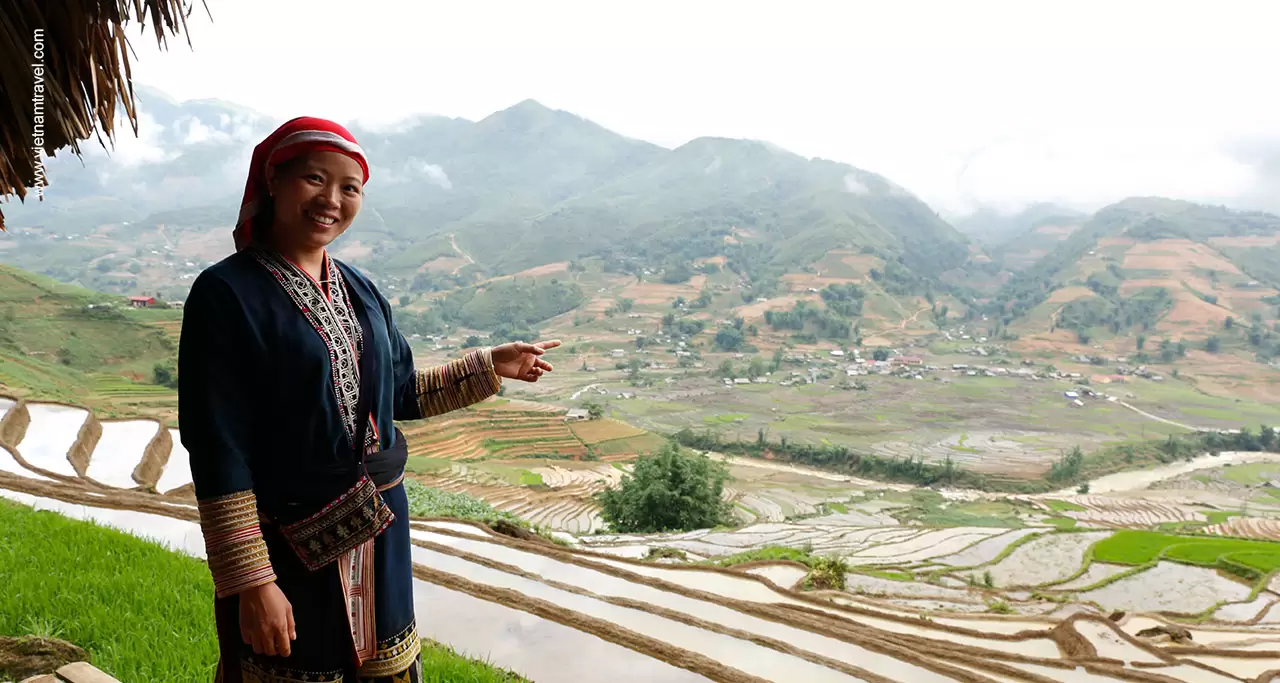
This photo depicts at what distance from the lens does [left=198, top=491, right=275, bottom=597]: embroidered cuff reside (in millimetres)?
1050

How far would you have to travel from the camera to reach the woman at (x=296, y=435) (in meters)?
1.07

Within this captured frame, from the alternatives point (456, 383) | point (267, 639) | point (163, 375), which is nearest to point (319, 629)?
point (267, 639)

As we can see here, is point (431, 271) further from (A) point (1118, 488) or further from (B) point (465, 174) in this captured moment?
(B) point (465, 174)

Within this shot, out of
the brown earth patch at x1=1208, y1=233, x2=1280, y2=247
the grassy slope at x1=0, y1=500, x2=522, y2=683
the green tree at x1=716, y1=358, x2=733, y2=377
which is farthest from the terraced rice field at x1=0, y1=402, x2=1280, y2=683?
the brown earth patch at x1=1208, y1=233, x2=1280, y2=247

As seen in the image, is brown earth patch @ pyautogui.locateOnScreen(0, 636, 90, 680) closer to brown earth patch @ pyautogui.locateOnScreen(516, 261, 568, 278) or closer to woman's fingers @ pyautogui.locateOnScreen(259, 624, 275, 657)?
woman's fingers @ pyautogui.locateOnScreen(259, 624, 275, 657)

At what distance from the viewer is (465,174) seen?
192 metres

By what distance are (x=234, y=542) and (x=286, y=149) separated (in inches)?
24.2

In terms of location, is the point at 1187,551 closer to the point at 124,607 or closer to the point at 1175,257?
the point at 124,607

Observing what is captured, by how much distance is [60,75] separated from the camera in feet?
5.56

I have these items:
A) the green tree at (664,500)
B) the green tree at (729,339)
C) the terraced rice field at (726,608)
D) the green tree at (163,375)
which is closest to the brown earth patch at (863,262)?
the green tree at (729,339)

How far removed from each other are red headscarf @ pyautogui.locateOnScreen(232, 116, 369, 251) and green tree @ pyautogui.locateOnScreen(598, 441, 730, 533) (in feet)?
39.4

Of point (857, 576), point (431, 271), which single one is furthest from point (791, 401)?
point (431, 271)

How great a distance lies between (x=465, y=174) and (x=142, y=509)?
198542 mm

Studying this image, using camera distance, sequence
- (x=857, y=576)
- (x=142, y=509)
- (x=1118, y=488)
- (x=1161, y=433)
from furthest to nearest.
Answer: (x=1161, y=433) < (x=1118, y=488) < (x=857, y=576) < (x=142, y=509)
